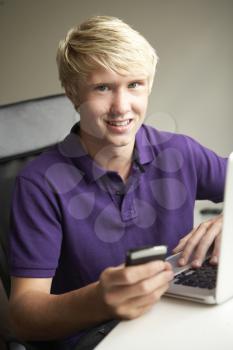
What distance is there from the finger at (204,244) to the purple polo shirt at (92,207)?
0.18 m

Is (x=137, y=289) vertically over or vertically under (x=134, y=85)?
under

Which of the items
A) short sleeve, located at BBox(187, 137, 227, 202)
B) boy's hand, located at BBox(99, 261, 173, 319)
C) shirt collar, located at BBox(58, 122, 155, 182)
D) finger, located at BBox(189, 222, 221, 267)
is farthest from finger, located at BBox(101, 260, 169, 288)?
short sleeve, located at BBox(187, 137, 227, 202)

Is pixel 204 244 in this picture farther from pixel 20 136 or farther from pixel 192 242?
pixel 20 136

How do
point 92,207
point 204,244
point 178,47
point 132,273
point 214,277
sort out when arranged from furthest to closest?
point 178,47, point 92,207, point 204,244, point 214,277, point 132,273

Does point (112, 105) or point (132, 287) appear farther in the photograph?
point (112, 105)

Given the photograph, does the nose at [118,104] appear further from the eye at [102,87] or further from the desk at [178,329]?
the desk at [178,329]

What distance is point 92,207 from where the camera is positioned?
3.48ft

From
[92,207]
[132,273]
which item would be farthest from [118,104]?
[132,273]

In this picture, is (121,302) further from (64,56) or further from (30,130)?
(30,130)

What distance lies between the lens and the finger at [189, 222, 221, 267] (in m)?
0.92

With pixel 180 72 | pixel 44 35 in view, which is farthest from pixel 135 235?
pixel 44 35

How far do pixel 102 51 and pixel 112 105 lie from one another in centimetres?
12

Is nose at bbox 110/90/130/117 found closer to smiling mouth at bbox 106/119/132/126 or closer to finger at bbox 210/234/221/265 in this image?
smiling mouth at bbox 106/119/132/126

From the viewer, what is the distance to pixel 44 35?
264cm
